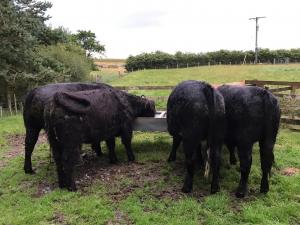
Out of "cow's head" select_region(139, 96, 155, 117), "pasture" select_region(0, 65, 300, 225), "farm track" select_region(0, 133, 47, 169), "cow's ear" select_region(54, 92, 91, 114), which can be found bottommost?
"farm track" select_region(0, 133, 47, 169)

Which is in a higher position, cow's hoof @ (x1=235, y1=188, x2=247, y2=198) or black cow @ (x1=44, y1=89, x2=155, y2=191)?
black cow @ (x1=44, y1=89, x2=155, y2=191)

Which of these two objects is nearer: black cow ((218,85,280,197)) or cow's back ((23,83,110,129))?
black cow ((218,85,280,197))

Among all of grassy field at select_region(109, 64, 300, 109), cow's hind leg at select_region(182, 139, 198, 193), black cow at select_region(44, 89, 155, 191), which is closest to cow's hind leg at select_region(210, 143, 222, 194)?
cow's hind leg at select_region(182, 139, 198, 193)

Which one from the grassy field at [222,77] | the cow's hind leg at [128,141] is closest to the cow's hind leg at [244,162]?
the cow's hind leg at [128,141]

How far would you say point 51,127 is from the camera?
752 centimetres

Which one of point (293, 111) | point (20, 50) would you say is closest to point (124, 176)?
point (293, 111)

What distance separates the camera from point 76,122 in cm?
760

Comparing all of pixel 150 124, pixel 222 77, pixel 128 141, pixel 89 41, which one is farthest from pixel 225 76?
pixel 89 41

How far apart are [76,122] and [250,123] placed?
318 centimetres

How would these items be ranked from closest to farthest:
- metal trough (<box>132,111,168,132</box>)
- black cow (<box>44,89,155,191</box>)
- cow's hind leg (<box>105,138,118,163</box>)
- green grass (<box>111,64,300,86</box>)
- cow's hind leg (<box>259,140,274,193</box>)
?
cow's hind leg (<box>259,140,274,193</box>)
black cow (<box>44,89,155,191</box>)
cow's hind leg (<box>105,138,118,163</box>)
metal trough (<box>132,111,168,132</box>)
green grass (<box>111,64,300,86</box>)

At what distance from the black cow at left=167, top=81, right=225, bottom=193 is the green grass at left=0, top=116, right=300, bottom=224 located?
0.59 metres

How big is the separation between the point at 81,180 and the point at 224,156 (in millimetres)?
3505

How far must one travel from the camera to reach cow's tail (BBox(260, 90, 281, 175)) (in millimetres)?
6969

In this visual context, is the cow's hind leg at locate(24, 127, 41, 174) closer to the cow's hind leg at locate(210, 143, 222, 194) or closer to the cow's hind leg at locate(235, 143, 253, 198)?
the cow's hind leg at locate(210, 143, 222, 194)
